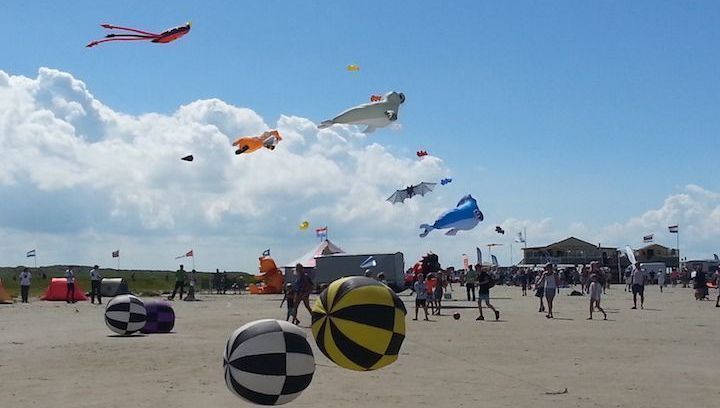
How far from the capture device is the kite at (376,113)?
1939 cm

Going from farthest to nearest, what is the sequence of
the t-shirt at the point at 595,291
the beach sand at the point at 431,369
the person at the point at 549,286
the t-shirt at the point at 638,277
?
the t-shirt at the point at 638,277 → the person at the point at 549,286 → the t-shirt at the point at 595,291 → the beach sand at the point at 431,369

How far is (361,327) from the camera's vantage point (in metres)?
9.84

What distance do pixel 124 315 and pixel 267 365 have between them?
10.6 meters

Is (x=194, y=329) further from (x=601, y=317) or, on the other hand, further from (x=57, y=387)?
(x=601, y=317)

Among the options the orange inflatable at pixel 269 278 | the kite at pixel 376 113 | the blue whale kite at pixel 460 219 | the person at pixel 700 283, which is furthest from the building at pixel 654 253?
the kite at pixel 376 113

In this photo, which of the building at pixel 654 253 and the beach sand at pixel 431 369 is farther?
the building at pixel 654 253

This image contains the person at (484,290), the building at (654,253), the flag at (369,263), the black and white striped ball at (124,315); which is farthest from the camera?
the building at (654,253)

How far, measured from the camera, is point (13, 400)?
34.3 feet

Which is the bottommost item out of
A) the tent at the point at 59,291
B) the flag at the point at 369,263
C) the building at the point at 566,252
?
the tent at the point at 59,291

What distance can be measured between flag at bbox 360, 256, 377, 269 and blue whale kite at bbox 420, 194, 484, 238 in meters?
5.33

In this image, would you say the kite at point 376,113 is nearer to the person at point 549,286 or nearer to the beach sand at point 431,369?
the beach sand at point 431,369

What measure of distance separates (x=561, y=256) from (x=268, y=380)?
3466 inches

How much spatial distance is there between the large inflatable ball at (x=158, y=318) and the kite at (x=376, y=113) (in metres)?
6.05

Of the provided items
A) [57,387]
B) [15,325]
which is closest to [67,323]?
[15,325]
